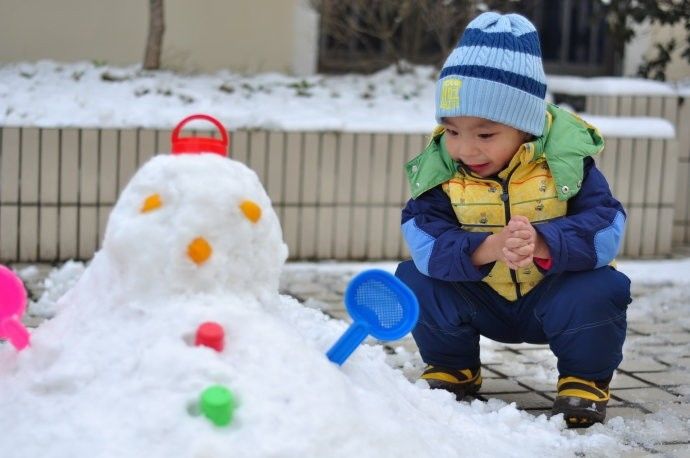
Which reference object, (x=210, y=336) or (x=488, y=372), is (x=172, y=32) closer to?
(x=488, y=372)

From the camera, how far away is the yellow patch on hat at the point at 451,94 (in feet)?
10.1

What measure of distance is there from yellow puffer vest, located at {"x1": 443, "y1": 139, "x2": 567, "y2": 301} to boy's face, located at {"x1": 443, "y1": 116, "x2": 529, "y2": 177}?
0.16 feet

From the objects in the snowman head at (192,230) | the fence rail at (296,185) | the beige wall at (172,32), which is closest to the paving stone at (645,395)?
the snowman head at (192,230)

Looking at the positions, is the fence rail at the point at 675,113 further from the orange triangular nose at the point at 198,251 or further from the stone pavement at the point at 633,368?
the orange triangular nose at the point at 198,251

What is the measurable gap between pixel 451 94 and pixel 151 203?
1125mm

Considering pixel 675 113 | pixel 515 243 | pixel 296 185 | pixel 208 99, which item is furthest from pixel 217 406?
pixel 675 113

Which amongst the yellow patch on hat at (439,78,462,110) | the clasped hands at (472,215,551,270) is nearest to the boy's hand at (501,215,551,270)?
the clasped hands at (472,215,551,270)

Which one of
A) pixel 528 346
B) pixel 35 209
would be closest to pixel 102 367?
pixel 528 346

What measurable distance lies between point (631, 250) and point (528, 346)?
89.6 inches

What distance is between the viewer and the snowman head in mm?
2225

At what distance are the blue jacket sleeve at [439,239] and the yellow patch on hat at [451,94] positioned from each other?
300 millimetres

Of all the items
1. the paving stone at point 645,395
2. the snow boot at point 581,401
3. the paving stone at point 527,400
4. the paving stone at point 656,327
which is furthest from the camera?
the paving stone at point 656,327

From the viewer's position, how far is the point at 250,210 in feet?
7.52

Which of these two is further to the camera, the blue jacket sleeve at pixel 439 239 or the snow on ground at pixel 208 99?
the snow on ground at pixel 208 99
